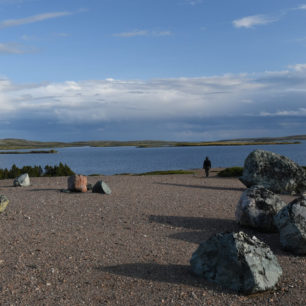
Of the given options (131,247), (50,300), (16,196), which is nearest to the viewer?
(50,300)

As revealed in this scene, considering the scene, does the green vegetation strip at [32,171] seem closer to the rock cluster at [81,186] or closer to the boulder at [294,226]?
the rock cluster at [81,186]

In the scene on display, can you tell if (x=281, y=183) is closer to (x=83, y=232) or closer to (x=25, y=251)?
(x=83, y=232)

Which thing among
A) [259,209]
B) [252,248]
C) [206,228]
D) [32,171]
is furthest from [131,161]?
[252,248]

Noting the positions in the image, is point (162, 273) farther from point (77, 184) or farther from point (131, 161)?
point (131, 161)

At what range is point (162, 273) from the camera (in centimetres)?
761

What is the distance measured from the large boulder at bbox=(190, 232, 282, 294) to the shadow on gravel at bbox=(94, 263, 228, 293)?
17cm

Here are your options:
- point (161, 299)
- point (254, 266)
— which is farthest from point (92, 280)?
point (254, 266)

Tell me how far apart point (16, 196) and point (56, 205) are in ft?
12.9

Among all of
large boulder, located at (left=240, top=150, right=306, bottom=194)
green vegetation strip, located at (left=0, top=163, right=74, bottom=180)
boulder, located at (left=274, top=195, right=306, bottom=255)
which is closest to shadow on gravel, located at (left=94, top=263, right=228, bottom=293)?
boulder, located at (left=274, top=195, right=306, bottom=255)

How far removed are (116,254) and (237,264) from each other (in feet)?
9.94

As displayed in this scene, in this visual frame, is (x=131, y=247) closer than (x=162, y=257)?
No

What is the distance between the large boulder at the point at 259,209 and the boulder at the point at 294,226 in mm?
1363

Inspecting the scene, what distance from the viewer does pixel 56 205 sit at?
49.4ft

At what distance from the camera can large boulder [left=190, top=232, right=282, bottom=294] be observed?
271 inches
